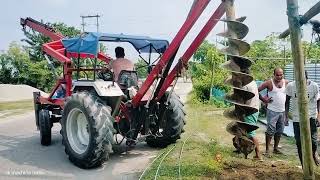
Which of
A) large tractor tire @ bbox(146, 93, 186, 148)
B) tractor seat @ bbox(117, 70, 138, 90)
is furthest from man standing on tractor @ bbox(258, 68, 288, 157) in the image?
tractor seat @ bbox(117, 70, 138, 90)

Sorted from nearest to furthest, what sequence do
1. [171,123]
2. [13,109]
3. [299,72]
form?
1. [299,72]
2. [171,123]
3. [13,109]

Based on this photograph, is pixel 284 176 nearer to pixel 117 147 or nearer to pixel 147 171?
pixel 147 171

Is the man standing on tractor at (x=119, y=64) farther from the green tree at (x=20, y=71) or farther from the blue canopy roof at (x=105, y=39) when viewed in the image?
the green tree at (x=20, y=71)

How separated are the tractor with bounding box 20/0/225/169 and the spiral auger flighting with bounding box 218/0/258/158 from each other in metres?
0.72

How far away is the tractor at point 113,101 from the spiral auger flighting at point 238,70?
28.2 inches

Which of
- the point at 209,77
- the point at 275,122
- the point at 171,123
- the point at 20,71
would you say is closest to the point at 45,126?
the point at 171,123

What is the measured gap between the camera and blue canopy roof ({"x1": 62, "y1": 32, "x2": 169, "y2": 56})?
8133mm

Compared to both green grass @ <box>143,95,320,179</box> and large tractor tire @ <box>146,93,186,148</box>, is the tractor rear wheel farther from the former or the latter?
green grass @ <box>143,95,320,179</box>

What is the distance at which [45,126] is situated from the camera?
33.0ft

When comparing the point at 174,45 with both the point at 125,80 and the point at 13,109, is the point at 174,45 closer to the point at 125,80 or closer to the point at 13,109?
the point at 125,80

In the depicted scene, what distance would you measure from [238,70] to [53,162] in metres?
Result: 4.56

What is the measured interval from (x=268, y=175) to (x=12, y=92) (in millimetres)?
39132

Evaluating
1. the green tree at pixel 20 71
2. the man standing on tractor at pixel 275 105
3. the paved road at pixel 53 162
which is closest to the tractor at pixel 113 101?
the paved road at pixel 53 162

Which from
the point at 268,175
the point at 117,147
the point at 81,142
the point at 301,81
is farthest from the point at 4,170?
the point at 301,81
